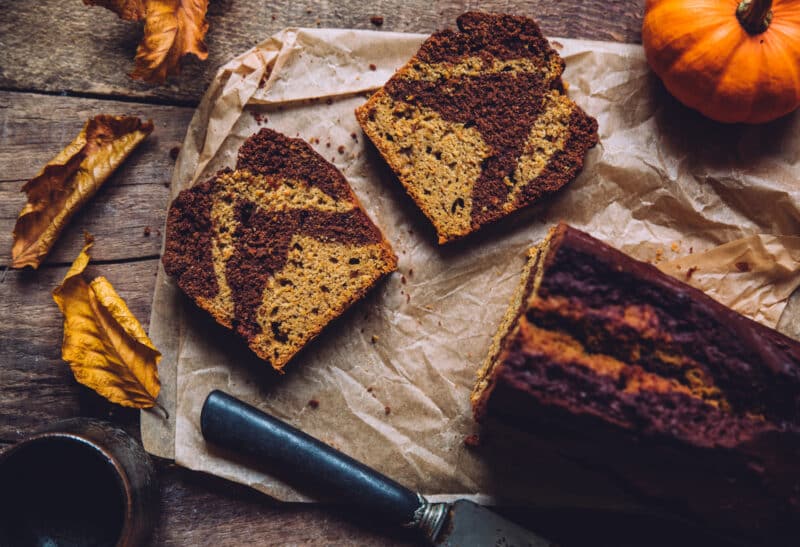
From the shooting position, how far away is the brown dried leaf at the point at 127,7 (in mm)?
3125

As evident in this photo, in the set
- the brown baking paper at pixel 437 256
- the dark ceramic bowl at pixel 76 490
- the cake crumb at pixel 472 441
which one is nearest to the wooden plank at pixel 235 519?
the brown baking paper at pixel 437 256

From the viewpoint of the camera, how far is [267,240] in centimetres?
327

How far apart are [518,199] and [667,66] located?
35.8 inches

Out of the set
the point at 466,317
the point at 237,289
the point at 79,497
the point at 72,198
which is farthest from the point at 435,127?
the point at 79,497

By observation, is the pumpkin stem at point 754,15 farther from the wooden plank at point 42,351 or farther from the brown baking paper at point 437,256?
the wooden plank at point 42,351

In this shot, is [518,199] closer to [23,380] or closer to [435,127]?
[435,127]

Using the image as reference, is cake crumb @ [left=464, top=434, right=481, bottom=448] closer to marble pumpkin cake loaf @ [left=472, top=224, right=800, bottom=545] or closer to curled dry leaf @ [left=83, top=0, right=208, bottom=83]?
marble pumpkin cake loaf @ [left=472, top=224, right=800, bottom=545]

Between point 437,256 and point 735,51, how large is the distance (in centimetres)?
164

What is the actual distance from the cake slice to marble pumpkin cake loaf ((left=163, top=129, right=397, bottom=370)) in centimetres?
36

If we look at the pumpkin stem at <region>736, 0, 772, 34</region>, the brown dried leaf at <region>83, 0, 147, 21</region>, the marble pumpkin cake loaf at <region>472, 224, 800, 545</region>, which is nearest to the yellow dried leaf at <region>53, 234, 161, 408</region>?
the brown dried leaf at <region>83, 0, 147, 21</region>

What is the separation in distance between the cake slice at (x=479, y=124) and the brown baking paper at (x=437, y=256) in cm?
13

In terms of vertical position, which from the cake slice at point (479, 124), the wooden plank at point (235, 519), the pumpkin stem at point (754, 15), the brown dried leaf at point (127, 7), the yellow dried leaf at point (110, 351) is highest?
the pumpkin stem at point (754, 15)

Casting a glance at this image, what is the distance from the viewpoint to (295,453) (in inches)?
123

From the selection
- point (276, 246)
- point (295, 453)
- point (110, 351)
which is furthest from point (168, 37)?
point (295, 453)
